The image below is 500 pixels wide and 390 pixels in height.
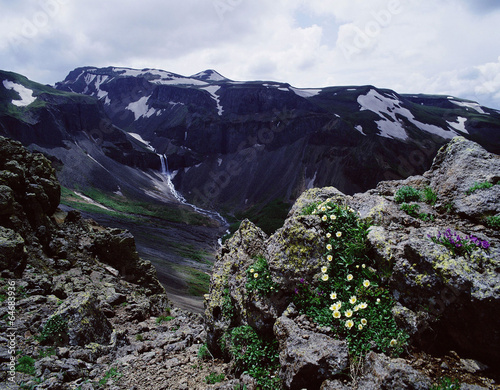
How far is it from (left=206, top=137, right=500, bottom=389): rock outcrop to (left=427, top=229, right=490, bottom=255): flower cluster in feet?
0.06

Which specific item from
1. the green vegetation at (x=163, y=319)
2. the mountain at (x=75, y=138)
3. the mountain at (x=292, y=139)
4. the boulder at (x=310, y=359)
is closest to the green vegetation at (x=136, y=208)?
the mountain at (x=75, y=138)

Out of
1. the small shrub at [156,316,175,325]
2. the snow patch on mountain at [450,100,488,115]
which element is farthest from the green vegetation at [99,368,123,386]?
the snow patch on mountain at [450,100,488,115]

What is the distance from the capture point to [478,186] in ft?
20.9

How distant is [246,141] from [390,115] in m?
64.2

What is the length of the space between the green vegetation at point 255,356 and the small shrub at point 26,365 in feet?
17.3

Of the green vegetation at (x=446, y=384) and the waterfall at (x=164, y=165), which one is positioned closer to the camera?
the green vegetation at (x=446, y=384)

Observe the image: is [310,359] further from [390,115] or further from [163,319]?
[390,115]

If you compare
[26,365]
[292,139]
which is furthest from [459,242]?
[292,139]

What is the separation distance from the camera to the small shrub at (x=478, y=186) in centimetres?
630

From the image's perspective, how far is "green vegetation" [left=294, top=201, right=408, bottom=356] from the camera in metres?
5.17

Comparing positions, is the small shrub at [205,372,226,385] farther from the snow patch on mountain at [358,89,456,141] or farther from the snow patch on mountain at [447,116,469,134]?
the snow patch on mountain at [447,116,469,134]

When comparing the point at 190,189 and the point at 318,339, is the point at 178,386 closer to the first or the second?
the point at 318,339

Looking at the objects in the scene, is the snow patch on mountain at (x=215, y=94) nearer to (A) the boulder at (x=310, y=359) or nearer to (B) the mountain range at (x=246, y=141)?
(B) the mountain range at (x=246, y=141)


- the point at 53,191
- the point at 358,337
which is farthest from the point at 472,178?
the point at 53,191
